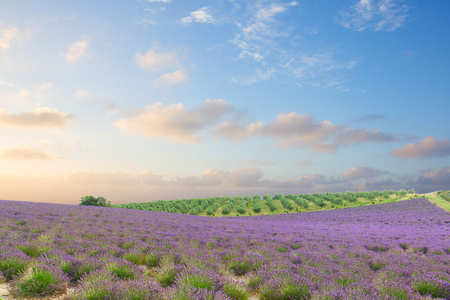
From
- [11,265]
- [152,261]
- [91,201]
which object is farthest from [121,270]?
[91,201]

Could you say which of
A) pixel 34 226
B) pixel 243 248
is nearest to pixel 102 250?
pixel 243 248

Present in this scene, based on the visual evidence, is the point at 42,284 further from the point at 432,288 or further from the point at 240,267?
the point at 432,288

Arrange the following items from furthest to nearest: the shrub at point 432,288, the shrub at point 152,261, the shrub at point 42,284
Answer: the shrub at point 152,261 → the shrub at point 432,288 → the shrub at point 42,284

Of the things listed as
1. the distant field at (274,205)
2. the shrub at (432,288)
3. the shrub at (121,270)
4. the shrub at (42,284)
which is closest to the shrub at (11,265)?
the shrub at (42,284)

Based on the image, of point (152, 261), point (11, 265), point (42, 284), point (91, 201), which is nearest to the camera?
point (42, 284)

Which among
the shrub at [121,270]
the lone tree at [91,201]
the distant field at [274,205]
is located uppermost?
the shrub at [121,270]

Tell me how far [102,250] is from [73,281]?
6.12 ft

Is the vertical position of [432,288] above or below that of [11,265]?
below

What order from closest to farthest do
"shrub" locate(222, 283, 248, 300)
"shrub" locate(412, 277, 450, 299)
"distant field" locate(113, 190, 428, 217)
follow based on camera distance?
"shrub" locate(222, 283, 248, 300) → "shrub" locate(412, 277, 450, 299) → "distant field" locate(113, 190, 428, 217)

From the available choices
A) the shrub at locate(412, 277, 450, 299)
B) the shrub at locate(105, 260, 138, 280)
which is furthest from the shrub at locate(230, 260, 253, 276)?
the shrub at locate(412, 277, 450, 299)

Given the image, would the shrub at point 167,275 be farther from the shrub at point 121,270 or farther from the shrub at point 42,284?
the shrub at point 42,284

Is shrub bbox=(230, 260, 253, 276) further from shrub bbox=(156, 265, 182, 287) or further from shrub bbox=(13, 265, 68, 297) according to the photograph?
shrub bbox=(13, 265, 68, 297)

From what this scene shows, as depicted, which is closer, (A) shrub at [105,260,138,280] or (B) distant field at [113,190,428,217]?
(A) shrub at [105,260,138,280]

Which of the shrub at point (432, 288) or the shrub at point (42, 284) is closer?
the shrub at point (42, 284)
